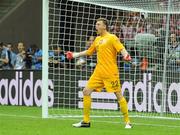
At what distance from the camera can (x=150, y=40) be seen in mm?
18844

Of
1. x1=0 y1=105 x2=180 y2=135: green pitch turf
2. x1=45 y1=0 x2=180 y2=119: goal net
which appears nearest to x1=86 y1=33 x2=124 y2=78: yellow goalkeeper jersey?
x1=0 y1=105 x2=180 y2=135: green pitch turf

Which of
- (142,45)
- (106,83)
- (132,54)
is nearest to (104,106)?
(132,54)

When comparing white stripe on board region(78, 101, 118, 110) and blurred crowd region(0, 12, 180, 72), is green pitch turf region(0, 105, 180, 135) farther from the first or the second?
blurred crowd region(0, 12, 180, 72)

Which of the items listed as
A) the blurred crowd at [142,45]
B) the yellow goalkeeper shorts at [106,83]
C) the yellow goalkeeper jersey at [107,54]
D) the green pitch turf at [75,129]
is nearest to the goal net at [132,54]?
the blurred crowd at [142,45]

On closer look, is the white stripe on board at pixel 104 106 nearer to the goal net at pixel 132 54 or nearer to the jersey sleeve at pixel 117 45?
the goal net at pixel 132 54

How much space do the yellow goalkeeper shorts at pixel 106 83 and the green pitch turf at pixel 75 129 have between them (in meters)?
0.79

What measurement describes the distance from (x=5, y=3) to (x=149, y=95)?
15.4 metres

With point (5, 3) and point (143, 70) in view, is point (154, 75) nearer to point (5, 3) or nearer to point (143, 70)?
point (143, 70)

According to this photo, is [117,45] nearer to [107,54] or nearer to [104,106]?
[107,54]

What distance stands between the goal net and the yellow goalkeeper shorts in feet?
11.4

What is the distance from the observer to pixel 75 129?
13.2m

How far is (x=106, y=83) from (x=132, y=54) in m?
5.31

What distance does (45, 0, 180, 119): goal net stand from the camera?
18188mm

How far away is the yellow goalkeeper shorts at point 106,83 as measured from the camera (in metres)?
13.9
